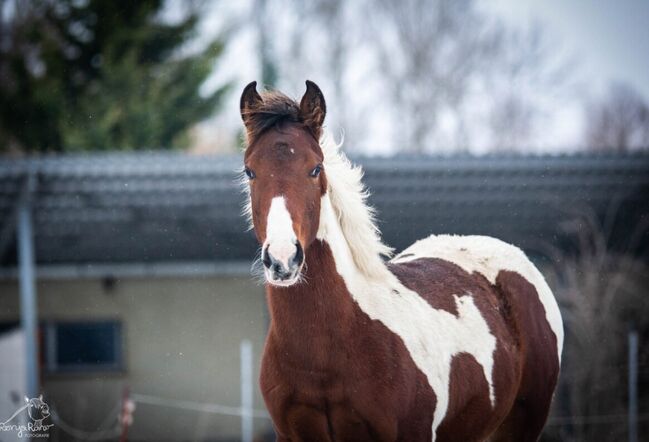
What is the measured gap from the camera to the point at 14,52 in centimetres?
1430

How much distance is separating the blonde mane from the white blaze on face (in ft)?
1.35

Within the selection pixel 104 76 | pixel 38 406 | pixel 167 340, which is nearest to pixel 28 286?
pixel 167 340

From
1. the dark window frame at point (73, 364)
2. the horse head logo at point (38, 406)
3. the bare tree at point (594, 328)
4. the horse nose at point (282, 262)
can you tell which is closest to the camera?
the horse nose at point (282, 262)

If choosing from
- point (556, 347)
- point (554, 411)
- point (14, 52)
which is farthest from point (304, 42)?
point (556, 347)

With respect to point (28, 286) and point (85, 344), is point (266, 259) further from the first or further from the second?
point (85, 344)

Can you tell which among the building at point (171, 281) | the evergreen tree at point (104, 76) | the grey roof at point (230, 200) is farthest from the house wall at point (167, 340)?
the evergreen tree at point (104, 76)

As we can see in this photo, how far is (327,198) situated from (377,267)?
0.37 meters

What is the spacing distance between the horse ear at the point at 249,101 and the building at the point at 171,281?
16.4 ft

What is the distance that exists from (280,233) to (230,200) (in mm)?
5763

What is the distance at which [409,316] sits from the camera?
2652 mm

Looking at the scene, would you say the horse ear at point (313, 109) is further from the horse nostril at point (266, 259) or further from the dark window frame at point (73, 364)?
the dark window frame at point (73, 364)

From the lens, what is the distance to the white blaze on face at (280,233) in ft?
7.05

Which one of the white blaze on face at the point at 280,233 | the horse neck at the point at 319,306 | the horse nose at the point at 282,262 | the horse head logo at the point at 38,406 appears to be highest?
the white blaze on face at the point at 280,233

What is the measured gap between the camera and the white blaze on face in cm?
215
